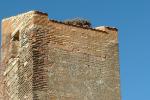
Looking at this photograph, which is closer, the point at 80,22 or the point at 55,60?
the point at 55,60

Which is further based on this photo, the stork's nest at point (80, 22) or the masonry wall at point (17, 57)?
the stork's nest at point (80, 22)

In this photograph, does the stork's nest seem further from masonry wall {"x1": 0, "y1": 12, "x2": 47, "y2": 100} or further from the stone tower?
masonry wall {"x1": 0, "y1": 12, "x2": 47, "y2": 100}

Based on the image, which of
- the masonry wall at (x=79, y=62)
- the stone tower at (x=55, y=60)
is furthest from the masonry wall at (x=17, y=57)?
the masonry wall at (x=79, y=62)

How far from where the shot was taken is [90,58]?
17.4 metres

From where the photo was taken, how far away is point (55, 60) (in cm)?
1680

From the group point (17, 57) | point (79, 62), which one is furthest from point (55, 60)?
point (17, 57)

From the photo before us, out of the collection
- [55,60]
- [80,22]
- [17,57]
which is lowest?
→ [55,60]

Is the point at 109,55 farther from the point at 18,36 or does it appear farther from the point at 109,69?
the point at 18,36

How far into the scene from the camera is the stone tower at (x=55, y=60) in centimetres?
Answer: 1661

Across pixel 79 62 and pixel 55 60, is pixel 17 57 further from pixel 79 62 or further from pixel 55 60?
pixel 79 62

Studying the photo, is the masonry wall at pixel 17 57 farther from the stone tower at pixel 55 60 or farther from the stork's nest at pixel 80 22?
the stork's nest at pixel 80 22

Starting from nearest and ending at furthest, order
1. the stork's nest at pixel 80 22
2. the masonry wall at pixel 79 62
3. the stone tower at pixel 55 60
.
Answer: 1. the stone tower at pixel 55 60
2. the masonry wall at pixel 79 62
3. the stork's nest at pixel 80 22

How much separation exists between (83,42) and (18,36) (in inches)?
64.0

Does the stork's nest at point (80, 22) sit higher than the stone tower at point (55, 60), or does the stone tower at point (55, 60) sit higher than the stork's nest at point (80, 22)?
the stork's nest at point (80, 22)
